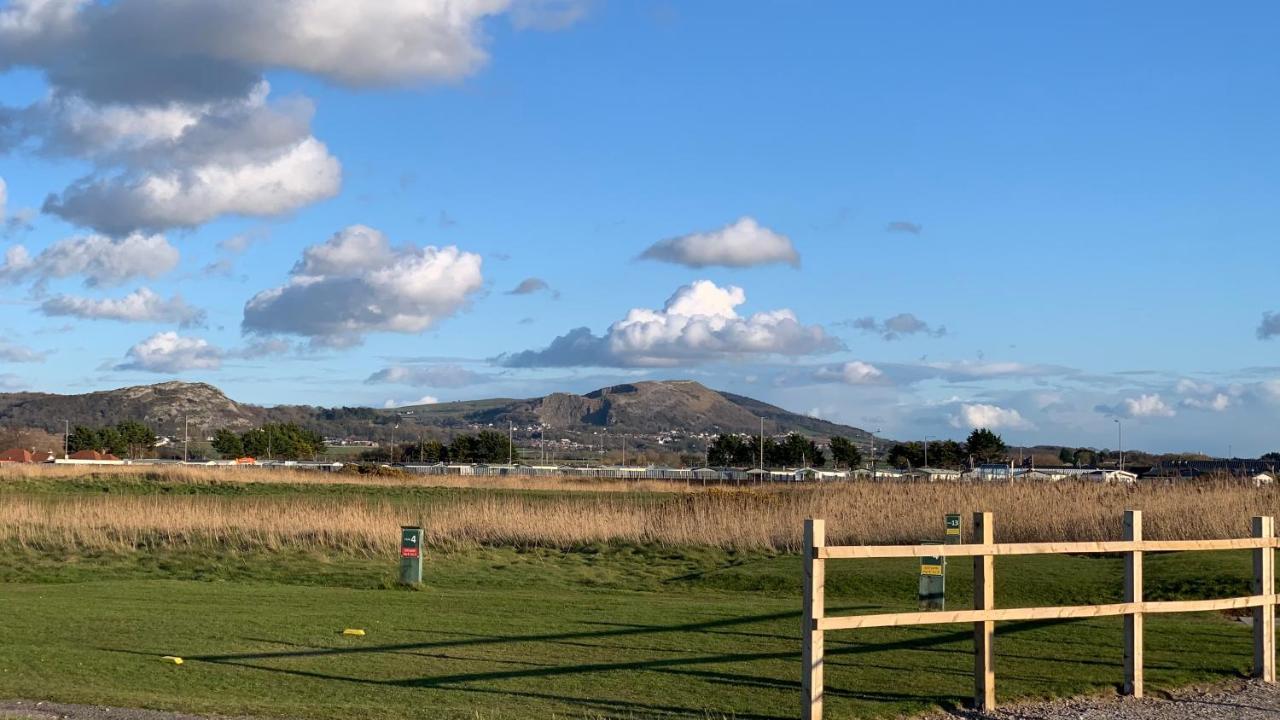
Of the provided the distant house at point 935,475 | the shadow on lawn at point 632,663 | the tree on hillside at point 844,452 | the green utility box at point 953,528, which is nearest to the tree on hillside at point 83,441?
the tree on hillside at point 844,452

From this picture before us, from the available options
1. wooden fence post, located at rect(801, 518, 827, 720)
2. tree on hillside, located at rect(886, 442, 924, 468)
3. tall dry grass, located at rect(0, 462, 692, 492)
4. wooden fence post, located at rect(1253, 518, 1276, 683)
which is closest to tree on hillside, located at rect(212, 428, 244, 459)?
tall dry grass, located at rect(0, 462, 692, 492)

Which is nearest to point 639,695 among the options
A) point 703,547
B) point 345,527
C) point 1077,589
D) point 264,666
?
point 264,666

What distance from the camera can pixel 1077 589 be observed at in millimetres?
21219

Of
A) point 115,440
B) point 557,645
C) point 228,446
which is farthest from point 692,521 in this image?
point 115,440

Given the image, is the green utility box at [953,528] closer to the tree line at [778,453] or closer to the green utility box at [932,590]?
the green utility box at [932,590]

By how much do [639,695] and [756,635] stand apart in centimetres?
410

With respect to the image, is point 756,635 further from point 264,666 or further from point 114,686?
point 114,686

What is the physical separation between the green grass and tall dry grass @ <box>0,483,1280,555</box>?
4.40 meters

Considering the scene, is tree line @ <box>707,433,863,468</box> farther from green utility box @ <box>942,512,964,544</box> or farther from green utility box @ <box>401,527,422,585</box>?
green utility box @ <box>942,512,964,544</box>

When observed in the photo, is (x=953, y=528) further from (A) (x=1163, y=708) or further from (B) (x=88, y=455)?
(B) (x=88, y=455)

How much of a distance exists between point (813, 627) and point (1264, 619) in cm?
505

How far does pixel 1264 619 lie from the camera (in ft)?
39.9

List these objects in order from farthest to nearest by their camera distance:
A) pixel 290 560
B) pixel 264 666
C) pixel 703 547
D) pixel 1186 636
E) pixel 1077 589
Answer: pixel 703 547
pixel 290 560
pixel 1077 589
pixel 1186 636
pixel 264 666

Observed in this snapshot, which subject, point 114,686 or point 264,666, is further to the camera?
point 264,666
